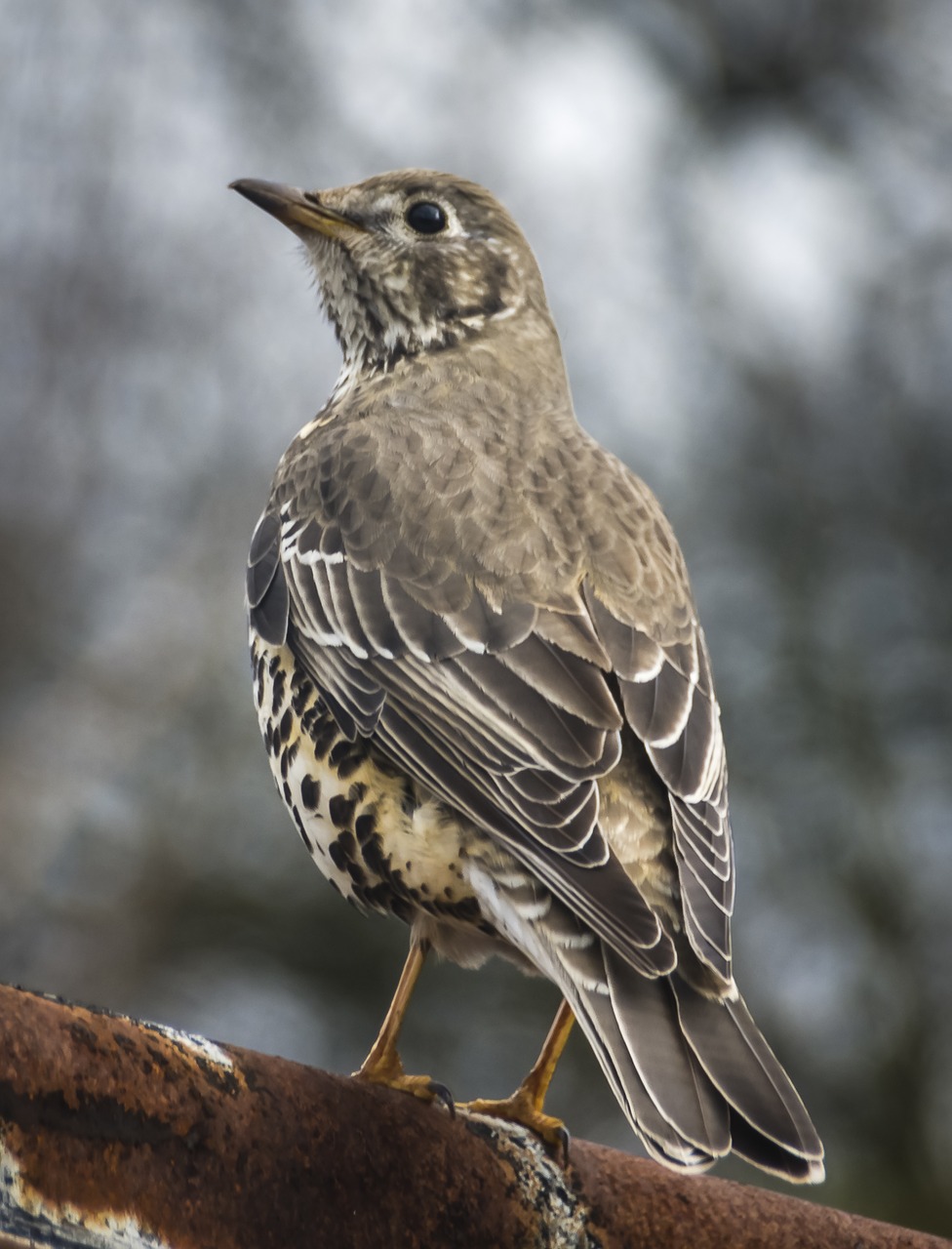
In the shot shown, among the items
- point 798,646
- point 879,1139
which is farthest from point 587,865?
point 798,646

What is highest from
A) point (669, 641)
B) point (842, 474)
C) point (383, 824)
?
point (842, 474)

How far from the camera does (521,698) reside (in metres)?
3.54

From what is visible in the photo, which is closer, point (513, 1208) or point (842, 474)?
point (513, 1208)

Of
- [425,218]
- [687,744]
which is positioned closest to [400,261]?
[425,218]

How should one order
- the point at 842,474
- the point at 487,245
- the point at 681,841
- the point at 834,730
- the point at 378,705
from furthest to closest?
1. the point at 842,474
2. the point at 834,730
3. the point at 487,245
4. the point at 378,705
5. the point at 681,841

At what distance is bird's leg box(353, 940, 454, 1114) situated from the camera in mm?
3445

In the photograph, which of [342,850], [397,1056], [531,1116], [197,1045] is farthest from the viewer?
[397,1056]

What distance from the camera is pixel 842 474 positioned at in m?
11.2

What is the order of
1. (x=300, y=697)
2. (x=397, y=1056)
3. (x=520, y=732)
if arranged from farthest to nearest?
(x=300, y=697) → (x=397, y=1056) → (x=520, y=732)

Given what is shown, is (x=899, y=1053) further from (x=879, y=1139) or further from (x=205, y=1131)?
(x=205, y=1131)

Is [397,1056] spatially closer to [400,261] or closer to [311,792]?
[311,792]

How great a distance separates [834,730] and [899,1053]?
5.96ft

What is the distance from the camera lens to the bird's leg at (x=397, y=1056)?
136 inches

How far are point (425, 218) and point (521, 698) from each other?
2.23m
